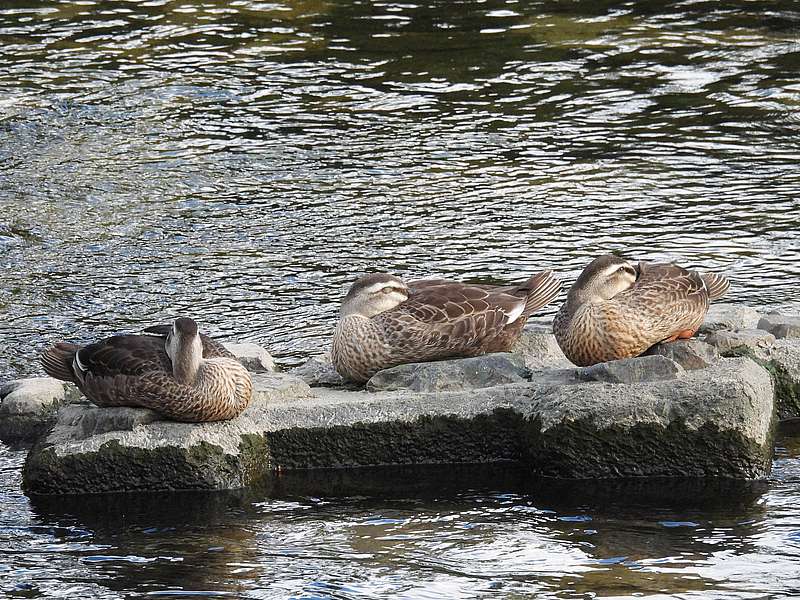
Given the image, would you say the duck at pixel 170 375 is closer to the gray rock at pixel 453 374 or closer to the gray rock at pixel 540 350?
the gray rock at pixel 453 374

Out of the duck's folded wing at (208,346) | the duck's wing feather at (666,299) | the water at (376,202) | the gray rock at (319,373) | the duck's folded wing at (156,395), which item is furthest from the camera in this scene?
the gray rock at (319,373)

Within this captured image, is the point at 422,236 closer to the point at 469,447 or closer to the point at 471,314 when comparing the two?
the point at 471,314

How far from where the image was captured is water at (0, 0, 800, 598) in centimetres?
719

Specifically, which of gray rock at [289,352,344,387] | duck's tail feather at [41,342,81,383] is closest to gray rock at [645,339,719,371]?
gray rock at [289,352,344,387]

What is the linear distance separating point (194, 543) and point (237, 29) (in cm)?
1367

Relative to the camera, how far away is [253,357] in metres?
9.59

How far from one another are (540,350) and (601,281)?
2.85 ft

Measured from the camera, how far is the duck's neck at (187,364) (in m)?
8.16

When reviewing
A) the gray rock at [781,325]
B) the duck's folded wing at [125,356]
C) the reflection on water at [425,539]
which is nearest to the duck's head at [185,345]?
the duck's folded wing at [125,356]

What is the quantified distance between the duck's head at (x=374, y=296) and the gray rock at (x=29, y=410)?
6.25 feet

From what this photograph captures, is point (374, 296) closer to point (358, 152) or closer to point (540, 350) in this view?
point (540, 350)

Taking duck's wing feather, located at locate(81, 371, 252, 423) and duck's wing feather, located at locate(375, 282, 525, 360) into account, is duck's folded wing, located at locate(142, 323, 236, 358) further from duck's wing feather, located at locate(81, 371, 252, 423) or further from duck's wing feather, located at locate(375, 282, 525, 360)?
duck's wing feather, located at locate(375, 282, 525, 360)

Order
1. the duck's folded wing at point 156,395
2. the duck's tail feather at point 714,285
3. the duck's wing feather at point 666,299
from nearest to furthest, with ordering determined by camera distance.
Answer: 1. the duck's folded wing at point 156,395
2. the duck's wing feather at point 666,299
3. the duck's tail feather at point 714,285

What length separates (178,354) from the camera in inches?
324
